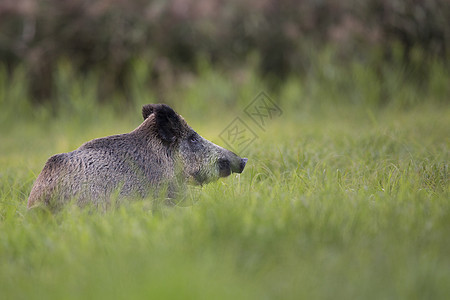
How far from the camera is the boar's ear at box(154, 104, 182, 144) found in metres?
4.20

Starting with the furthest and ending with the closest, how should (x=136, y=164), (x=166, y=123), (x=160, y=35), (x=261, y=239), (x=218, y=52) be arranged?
(x=160, y=35) < (x=218, y=52) < (x=166, y=123) < (x=136, y=164) < (x=261, y=239)

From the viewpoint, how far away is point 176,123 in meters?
4.33

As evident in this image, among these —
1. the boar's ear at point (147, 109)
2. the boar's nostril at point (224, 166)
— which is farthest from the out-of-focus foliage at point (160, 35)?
the boar's nostril at point (224, 166)

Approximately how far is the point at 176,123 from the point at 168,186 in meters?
0.58

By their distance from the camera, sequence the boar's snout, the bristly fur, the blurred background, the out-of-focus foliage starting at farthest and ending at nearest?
the out-of-focus foliage < the blurred background < the boar's snout < the bristly fur

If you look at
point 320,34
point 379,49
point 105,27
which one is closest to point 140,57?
point 105,27

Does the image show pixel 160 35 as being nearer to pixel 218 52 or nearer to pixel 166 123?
pixel 218 52

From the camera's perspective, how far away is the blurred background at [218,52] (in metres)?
8.87

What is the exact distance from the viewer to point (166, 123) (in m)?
4.23

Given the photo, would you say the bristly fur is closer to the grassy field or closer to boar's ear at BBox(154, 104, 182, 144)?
boar's ear at BBox(154, 104, 182, 144)

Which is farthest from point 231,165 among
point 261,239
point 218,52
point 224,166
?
point 218,52

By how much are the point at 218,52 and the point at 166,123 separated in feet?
23.4

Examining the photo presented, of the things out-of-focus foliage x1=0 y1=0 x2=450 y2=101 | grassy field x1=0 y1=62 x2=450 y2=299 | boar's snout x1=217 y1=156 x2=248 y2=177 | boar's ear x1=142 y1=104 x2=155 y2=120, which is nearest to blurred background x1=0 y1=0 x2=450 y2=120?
out-of-focus foliage x1=0 y1=0 x2=450 y2=101

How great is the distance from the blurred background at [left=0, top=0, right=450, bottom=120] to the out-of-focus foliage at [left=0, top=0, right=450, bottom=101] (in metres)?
0.02
